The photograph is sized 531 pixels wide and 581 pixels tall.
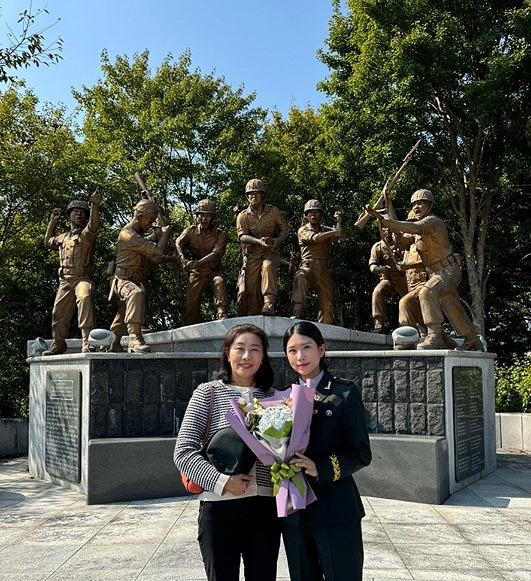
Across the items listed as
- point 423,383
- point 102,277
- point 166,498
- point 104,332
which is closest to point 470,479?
point 423,383

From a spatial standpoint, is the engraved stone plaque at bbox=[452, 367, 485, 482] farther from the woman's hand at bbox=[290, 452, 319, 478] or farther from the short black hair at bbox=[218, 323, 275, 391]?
the woman's hand at bbox=[290, 452, 319, 478]

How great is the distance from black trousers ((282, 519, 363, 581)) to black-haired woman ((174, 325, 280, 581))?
0.10 metres

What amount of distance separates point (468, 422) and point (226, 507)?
6.03 meters

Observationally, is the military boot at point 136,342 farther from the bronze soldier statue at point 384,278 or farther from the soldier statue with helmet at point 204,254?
the bronze soldier statue at point 384,278

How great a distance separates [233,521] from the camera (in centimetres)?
249

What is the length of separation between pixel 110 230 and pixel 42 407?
10.5 metres

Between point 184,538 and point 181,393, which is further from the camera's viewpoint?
point 181,393

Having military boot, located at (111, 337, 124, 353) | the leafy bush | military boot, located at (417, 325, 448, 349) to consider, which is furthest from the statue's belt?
the leafy bush

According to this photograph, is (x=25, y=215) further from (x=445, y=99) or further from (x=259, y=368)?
(x=259, y=368)

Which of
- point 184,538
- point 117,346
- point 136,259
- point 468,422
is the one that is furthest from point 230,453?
point 117,346

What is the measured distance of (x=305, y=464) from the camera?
7.64 feet

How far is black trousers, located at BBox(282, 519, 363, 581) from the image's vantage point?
242cm

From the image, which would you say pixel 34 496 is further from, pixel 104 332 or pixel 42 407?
pixel 104 332

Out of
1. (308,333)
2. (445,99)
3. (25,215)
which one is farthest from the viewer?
(25,215)
